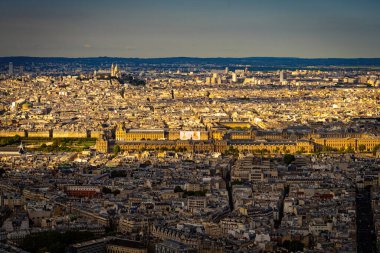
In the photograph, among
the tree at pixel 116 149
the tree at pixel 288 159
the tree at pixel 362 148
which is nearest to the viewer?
the tree at pixel 288 159

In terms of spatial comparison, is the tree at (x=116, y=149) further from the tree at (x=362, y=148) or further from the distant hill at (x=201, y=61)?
the distant hill at (x=201, y=61)

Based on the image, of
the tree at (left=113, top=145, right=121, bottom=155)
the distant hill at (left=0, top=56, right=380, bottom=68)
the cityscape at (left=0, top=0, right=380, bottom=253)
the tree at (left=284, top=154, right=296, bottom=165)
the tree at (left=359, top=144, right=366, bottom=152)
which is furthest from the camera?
the distant hill at (left=0, top=56, right=380, bottom=68)

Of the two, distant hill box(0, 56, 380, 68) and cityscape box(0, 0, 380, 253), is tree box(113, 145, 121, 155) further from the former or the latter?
distant hill box(0, 56, 380, 68)

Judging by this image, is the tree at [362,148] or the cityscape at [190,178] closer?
the cityscape at [190,178]

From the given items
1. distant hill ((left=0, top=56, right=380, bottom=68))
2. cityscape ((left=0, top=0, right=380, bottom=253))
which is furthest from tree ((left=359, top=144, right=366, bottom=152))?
distant hill ((left=0, top=56, right=380, bottom=68))

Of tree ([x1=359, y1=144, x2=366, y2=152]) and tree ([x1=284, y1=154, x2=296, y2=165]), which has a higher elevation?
tree ([x1=284, y1=154, x2=296, y2=165])

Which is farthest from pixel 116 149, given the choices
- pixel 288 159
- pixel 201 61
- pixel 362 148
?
pixel 201 61

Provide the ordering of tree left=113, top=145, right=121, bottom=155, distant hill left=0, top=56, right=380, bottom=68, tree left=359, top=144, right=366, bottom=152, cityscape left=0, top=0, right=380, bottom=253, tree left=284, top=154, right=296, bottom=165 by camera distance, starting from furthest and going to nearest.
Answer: distant hill left=0, top=56, right=380, bottom=68 → tree left=359, top=144, right=366, bottom=152 → tree left=113, top=145, right=121, bottom=155 → tree left=284, top=154, right=296, bottom=165 → cityscape left=0, top=0, right=380, bottom=253

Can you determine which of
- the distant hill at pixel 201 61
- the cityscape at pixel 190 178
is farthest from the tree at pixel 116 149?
the distant hill at pixel 201 61

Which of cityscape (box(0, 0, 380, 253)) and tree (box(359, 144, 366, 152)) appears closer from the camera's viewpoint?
cityscape (box(0, 0, 380, 253))

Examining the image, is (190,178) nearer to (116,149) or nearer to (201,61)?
(116,149)

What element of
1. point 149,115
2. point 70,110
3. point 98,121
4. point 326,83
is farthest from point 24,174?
point 326,83
